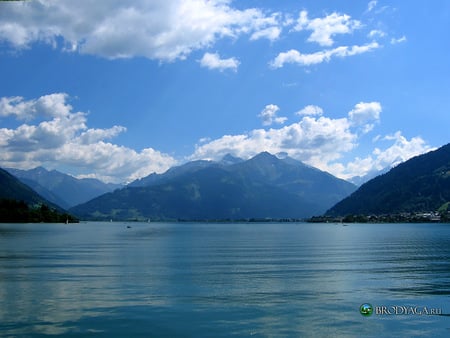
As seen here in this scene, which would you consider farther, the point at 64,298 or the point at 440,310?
the point at 64,298

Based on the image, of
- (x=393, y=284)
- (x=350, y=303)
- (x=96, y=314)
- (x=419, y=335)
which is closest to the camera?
(x=419, y=335)

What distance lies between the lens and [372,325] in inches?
1580

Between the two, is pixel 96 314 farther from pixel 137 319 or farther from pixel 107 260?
pixel 107 260

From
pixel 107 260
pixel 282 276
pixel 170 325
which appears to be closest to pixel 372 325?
pixel 170 325

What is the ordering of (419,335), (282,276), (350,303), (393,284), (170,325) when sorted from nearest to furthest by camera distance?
(419,335) < (170,325) < (350,303) < (393,284) < (282,276)

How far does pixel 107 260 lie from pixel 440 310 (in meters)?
62.3

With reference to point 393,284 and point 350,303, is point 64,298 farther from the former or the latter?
point 393,284

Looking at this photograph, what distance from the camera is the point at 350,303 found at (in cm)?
4856

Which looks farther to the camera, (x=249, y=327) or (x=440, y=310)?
(x=440, y=310)

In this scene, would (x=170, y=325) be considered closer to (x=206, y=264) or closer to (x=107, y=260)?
(x=206, y=264)

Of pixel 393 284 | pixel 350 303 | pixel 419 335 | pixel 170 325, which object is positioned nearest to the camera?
pixel 419 335

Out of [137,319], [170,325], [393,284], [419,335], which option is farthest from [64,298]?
[393,284]

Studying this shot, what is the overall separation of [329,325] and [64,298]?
2625 centimetres

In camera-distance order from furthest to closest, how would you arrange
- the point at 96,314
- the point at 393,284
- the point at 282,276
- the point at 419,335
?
the point at 282,276 < the point at 393,284 < the point at 96,314 < the point at 419,335
